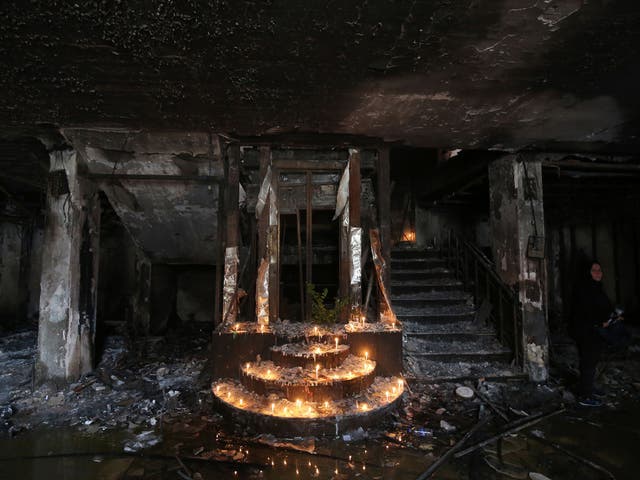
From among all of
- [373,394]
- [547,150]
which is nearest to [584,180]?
[547,150]

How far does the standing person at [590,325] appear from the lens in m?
5.31

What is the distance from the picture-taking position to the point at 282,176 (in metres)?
7.03

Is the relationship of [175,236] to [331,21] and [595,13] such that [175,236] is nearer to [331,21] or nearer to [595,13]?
[331,21]

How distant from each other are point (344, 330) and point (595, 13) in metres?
4.53

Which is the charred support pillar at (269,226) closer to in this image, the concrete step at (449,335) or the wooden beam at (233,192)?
the wooden beam at (233,192)

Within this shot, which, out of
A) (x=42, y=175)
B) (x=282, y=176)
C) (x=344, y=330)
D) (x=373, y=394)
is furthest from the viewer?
(x=42, y=175)

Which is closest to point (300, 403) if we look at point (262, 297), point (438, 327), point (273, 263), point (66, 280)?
point (262, 297)

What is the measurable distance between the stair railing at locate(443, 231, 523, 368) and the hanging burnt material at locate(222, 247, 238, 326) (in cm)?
485

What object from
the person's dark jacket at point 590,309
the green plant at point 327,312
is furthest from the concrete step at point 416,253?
the person's dark jacket at point 590,309

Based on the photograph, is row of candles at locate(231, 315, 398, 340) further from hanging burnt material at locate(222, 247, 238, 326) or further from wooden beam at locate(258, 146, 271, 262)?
wooden beam at locate(258, 146, 271, 262)

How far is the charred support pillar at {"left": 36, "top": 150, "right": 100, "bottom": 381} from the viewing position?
18.5 ft

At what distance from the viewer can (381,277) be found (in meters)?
5.89

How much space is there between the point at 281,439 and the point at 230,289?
93.0 inches

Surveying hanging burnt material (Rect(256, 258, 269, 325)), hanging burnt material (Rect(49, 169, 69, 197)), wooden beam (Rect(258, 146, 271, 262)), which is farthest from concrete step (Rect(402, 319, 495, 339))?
hanging burnt material (Rect(49, 169, 69, 197))
